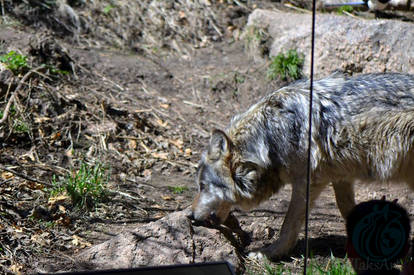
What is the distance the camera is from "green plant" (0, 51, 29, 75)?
24.2 ft

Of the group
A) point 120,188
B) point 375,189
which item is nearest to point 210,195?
point 120,188

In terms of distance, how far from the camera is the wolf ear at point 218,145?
5082 millimetres

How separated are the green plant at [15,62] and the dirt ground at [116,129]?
0.09 metres

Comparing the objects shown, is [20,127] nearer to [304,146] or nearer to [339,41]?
[304,146]

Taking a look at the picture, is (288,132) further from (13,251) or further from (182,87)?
(182,87)

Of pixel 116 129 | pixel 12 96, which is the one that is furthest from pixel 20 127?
pixel 116 129

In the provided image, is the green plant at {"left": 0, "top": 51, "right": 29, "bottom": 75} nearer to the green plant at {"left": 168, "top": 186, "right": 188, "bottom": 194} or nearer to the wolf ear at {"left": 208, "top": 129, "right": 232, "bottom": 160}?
the green plant at {"left": 168, "top": 186, "right": 188, "bottom": 194}

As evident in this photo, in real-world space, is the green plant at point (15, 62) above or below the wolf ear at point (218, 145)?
above

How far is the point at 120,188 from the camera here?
654cm

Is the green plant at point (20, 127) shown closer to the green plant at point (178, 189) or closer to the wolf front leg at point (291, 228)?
the green plant at point (178, 189)

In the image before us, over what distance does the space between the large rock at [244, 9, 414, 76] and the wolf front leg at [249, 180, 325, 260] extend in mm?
3747

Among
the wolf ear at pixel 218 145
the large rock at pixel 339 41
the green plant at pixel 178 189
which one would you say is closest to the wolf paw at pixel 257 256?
the wolf ear at pixel 218 145

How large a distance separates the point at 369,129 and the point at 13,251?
3.41 meters

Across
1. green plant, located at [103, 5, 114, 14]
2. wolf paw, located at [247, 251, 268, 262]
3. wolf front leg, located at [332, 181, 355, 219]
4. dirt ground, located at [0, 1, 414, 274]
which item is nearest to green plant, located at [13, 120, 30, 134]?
dirt ground, located at [0, 1, 414, 274]
